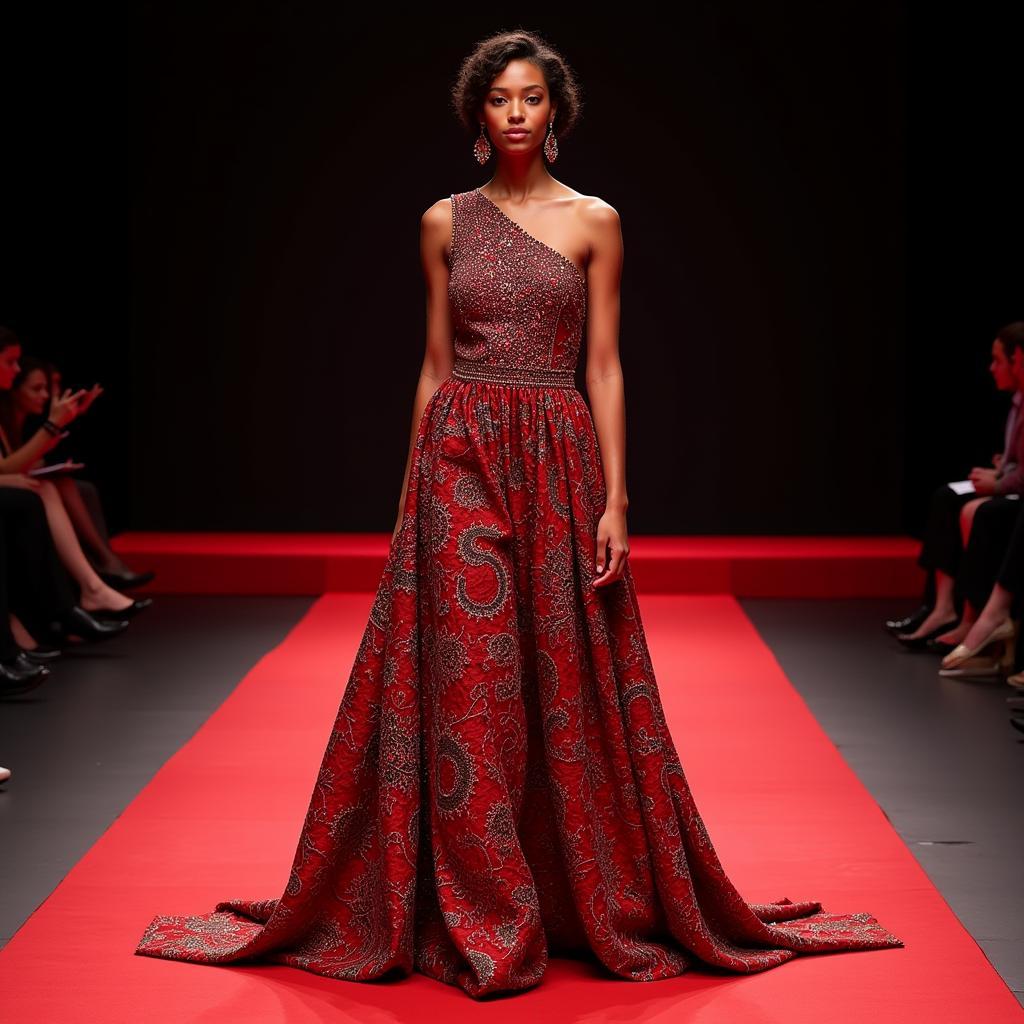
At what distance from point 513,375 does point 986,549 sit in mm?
3039

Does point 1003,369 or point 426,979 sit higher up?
point 1003,369

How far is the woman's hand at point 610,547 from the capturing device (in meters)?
2.38

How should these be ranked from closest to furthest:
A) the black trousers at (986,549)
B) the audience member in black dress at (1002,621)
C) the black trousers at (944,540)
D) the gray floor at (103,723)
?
the gray floor at (103,723) → the audience member in black dress at (1002,621) → the black trousers at (986,549) → the black trousers at (944,540)

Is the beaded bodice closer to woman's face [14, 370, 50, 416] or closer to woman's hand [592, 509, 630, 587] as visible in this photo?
woman's hand [592, 509, 630, 587]

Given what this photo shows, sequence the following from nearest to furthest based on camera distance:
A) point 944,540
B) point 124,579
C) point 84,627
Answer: point 84,627
point 944,540
point 124,579

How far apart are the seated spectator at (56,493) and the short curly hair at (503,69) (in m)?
3.18

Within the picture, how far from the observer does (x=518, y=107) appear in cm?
242

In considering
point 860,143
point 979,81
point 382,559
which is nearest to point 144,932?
point 382,559

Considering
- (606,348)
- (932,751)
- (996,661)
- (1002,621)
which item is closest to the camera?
(606,348)

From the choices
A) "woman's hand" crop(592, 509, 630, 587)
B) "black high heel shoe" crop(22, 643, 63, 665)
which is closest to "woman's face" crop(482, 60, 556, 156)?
"woman's hand" crop(592, 509, 630, 587)

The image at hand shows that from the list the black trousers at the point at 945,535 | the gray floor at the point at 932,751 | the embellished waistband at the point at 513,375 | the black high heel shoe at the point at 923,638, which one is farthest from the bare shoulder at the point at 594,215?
the black high heel shoe at the point at 923,638

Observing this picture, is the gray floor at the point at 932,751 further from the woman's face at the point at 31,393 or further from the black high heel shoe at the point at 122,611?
the woman's face at the point at 31,393

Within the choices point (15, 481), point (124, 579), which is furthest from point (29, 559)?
point (124, 579)

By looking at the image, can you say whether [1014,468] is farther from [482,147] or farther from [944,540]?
[482,147]
